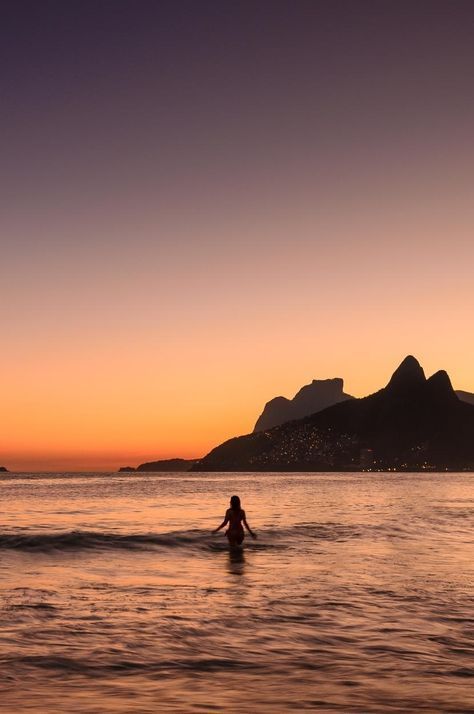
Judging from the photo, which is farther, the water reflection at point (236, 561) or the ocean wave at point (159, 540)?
the ocean wave at point (159, 540)

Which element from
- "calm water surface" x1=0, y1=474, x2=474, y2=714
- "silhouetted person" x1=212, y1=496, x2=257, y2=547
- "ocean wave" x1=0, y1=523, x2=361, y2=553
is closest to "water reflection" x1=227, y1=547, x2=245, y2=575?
"calm water surface" x1=0, y1=474, x2=474, y2=714

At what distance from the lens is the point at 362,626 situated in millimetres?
15062

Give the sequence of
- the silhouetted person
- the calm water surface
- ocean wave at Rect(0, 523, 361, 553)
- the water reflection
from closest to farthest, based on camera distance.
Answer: the calm water surface, the water reflection, the silhouetted person, ocean wave at Rect(0, 523, 361, 553)

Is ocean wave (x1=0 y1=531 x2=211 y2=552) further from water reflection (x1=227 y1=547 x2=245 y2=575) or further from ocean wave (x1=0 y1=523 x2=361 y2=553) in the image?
water reflection (x1=227 y1=547 x2=245 y2=575)

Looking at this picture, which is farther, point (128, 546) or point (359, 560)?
point (128, 546)

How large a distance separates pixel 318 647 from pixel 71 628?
5108 mm

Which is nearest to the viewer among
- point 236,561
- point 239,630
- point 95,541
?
point 239,630

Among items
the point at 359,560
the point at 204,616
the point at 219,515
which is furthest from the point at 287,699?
the point at 219,515

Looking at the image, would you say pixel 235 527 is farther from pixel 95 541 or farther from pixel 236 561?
pixel 95 541

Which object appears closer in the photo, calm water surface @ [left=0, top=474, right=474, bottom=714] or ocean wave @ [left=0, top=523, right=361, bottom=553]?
calm water surface @ [left=0, top=474, right=474, bottom=714]

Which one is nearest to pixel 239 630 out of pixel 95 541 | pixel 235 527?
pixel 235 527

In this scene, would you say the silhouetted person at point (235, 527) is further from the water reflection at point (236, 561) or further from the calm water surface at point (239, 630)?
the calm water surface at point (239, 630)

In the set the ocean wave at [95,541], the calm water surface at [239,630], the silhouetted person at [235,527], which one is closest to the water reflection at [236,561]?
the calm water surface at [239,630]

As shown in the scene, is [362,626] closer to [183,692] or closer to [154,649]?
[154,649]
